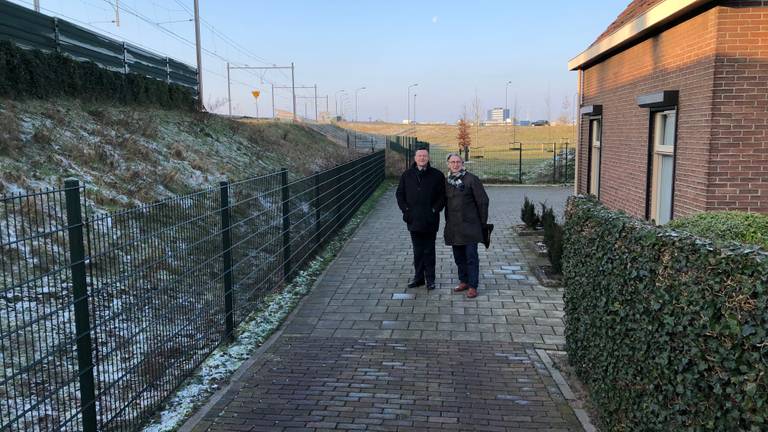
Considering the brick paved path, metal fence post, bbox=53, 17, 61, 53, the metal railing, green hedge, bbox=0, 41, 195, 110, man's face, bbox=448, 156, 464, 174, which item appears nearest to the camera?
the metal railing

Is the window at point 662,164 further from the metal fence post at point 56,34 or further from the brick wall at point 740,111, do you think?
the metal fence post at point 56,34

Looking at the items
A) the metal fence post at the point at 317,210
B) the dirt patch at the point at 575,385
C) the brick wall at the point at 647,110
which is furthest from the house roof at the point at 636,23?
the metal fence post at the point at 317,210

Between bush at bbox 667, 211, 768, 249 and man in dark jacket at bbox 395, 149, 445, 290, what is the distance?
119 inches

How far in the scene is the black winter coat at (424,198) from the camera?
7316 millimetres

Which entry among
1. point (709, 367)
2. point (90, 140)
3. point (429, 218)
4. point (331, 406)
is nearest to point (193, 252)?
point (331, 406)

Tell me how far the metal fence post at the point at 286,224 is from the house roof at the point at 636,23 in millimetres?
4865

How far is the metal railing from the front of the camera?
340 centimetres

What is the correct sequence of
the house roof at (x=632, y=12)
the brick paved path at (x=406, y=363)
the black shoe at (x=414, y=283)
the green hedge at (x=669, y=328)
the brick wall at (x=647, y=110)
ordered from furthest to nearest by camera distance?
the house roof at (x=632, y=12) < the black shoe at (x=414, y=283) < the brick wall at (x=647, y=110) < the brick paved path at (x=406, y=363) < the green hedge at (x=669, y=328)

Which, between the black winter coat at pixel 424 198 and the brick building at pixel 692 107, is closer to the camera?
the brick building at pixel 692 107

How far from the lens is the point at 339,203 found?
39.1 ft

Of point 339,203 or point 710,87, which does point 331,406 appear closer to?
point 710,87

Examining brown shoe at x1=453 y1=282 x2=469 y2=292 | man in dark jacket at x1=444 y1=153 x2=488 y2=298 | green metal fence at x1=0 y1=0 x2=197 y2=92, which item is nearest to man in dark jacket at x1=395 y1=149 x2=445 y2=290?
man in dark jacket at x1=444 y1=153 x2=488 y2=298

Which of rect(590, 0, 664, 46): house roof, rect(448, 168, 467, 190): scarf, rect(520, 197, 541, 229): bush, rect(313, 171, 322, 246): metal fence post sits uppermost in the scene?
rect(590, 0, 664, 46): house roof

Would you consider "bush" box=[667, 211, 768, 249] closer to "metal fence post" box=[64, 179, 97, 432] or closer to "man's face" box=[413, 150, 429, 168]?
"man's face" box=[413, 150, 429, 168]
